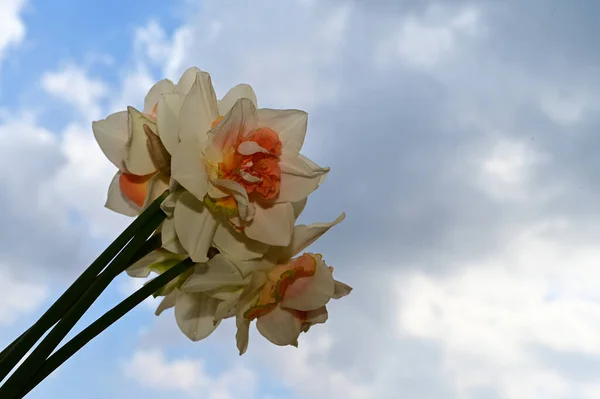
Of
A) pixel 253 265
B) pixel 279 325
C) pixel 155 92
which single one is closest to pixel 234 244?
pixel 253 265

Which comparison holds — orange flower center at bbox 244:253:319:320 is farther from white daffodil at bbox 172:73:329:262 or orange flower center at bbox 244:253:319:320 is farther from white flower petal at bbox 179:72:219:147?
white flower petal at bbox 179:72:219:147

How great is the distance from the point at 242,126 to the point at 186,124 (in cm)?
7

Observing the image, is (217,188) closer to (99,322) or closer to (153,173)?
(153,173)

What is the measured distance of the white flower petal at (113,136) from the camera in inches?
30.6

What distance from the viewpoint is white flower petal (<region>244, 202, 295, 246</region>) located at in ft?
2.36

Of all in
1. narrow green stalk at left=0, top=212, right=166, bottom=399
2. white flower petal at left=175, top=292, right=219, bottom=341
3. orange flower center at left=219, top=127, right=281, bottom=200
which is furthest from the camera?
white flower petal at left=175, top=292, right=219, bottom=341

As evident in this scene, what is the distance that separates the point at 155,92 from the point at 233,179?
0.19 metres

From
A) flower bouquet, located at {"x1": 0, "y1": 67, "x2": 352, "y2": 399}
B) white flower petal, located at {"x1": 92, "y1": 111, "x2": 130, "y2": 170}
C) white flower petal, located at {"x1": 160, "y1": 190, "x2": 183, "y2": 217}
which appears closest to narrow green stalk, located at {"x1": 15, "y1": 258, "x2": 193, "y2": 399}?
flower bouquet, located at {"x1": 0, "y1": 67, "x2": 352, "y2": 399}

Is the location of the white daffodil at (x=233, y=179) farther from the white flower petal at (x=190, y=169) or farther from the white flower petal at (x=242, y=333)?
the white flower petal at (x=242, y=333)

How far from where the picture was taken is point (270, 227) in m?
0.72

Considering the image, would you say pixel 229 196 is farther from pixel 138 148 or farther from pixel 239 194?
pixel 138 148

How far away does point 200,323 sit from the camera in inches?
32.4

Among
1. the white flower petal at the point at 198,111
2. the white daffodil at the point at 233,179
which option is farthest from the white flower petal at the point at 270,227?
the white flower petal at the point at 198,111

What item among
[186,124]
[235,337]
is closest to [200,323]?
[235,337]
